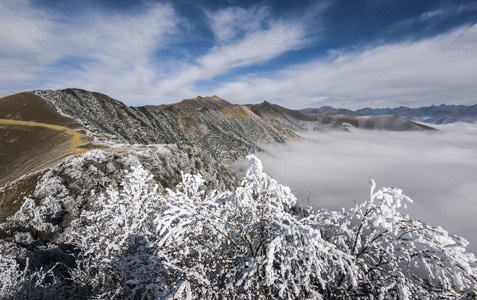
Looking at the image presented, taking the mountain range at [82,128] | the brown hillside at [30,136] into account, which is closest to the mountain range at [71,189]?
the brown hillside at [30,136]

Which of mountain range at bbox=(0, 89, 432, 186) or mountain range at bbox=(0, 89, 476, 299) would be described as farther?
mountain range at bbox=(0, 89, 432, 186)

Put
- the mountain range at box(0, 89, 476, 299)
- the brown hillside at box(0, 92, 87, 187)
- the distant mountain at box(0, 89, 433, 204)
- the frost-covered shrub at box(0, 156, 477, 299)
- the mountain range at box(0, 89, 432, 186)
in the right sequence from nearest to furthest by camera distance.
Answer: the frost-covered shrub at box(0, 156, 477, 299) → the mountain range at box(0, 89, 476, 299) → the brown hillside at box(0, 92, 87, 187) → the distant mountain at box(0, 89, 433, 204) → the mountain range at box(0, 89, 432, 186)

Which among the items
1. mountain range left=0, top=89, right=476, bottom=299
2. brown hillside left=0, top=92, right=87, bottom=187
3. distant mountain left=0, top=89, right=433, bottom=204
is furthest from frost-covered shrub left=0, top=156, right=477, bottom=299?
brown hillside left=0, top=92, right=87, bottom=187

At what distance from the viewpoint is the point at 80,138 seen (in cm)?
4809

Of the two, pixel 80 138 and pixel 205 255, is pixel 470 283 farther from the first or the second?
pixel 80 138

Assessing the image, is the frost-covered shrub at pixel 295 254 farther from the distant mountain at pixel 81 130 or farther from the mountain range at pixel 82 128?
the mountain range at pixel 82 128

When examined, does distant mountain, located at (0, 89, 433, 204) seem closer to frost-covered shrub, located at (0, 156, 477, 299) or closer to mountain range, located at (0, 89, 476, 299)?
mountain range, located at (0, 89, 476, 299)

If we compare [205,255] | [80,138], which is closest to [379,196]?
[205,255]

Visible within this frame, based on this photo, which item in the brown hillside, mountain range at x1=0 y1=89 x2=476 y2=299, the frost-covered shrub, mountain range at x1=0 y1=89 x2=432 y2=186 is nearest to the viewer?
the frost-covered shrub

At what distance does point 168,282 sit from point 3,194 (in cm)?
3428

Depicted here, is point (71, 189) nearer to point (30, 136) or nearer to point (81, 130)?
point (81, 130)

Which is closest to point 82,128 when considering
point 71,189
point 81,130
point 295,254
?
point 81,130

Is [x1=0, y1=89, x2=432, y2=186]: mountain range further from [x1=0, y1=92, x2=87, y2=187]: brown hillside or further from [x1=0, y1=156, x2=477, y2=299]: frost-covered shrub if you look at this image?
[x1=0, y1=156, x2=477, y2=299]: frost-covered shrub

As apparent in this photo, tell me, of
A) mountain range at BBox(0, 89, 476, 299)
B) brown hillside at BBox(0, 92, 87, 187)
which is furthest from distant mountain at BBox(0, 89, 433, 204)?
mountain range at BBox(0, 89, 476, 299)
